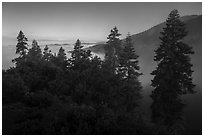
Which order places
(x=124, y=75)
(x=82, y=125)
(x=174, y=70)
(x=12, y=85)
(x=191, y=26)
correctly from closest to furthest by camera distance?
1. (x=82, y=125)
2. (x=12, y=85)
3. (x=174, y=70)
4. (x=124, y=75)
5. (x=191, y=26)

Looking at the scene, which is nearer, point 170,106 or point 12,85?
point 12,85

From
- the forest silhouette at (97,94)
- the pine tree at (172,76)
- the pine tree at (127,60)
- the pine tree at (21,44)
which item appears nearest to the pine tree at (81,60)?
the forest silhouette at (97,94)

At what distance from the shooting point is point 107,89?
2405 cm

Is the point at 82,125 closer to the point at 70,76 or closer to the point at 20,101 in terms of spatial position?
the point at 20,101

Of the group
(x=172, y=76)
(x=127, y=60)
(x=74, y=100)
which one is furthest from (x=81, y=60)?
(x=172, y=76)

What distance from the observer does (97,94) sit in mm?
21875

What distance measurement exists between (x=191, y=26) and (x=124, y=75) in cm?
16440

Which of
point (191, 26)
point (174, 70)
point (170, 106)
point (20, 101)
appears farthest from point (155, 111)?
point (191, 26)

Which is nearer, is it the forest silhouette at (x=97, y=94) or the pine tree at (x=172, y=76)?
the forest silhouette at (x=97, y=94)

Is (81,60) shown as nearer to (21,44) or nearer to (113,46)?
(113,46)

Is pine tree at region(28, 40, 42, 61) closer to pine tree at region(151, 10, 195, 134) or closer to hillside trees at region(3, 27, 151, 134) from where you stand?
hillside trees at region(3, 27, 151, 134)

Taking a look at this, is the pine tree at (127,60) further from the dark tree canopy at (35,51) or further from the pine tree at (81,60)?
the dark tree canopy at (35,51)

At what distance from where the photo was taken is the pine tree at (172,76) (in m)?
23.2

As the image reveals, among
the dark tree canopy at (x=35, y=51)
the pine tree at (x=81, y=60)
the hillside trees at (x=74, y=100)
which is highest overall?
the dark tree canopy at (x=35, y=51)
